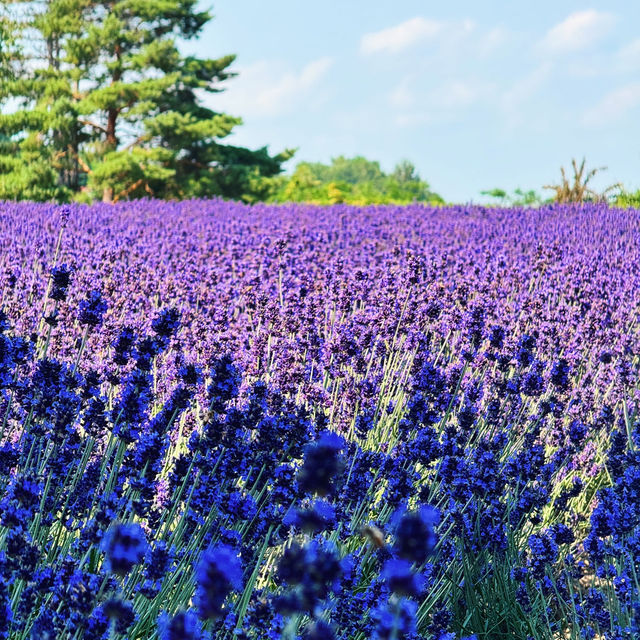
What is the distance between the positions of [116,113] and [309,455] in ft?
75.7

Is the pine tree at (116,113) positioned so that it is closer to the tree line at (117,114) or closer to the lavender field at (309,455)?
the tree line at (117,114)

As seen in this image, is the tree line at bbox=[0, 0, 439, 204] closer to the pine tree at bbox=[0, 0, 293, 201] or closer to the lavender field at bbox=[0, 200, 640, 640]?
the pine tree at bbox=[0, 0, 293, 201]

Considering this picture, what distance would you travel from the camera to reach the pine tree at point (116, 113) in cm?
2052

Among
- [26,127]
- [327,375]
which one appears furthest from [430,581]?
[26,127]

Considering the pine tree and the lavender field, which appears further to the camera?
the pine tree

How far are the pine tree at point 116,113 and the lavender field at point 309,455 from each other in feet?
46.2

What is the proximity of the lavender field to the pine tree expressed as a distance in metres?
14.1

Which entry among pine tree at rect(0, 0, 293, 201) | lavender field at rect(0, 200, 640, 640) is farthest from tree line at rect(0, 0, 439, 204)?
lavender field at rect(0, 200, 640, 640)

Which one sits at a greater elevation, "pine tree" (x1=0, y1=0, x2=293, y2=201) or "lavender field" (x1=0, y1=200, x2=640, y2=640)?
"pine tree" (x1=0, y1=0, x2=293, y2=201)

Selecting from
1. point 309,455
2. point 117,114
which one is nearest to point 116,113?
point 117,114

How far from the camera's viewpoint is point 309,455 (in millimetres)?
1235

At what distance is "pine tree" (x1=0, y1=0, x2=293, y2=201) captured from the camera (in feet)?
67.3

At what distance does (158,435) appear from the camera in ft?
7.97

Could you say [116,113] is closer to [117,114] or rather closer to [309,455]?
[117,114]
